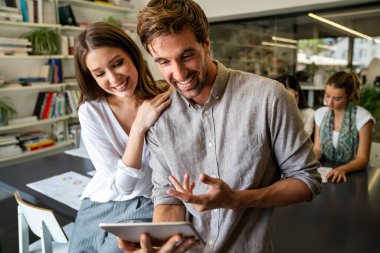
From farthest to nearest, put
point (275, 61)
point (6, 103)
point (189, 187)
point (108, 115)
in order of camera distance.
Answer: point (275, 61), point (6, 103), point (108, 115), point (189, 187)

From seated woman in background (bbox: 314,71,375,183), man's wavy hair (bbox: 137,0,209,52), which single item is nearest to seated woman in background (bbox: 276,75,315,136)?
seated woman in background (bbox: 314,71,375,183)

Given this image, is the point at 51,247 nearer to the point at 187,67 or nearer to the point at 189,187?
the point at 189,187

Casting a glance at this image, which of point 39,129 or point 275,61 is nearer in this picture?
point 39,129

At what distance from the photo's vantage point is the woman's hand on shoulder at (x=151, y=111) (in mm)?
1105

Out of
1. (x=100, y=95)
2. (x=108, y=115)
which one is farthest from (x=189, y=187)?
(x=100, y=95)

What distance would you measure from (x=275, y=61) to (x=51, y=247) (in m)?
3.83

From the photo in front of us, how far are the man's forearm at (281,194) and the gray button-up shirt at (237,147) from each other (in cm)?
2

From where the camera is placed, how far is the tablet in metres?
0.81

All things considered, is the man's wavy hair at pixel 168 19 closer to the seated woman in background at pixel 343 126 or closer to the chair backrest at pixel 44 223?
the chair backrest at pixel 44 223

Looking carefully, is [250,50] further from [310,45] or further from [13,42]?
[13,42]

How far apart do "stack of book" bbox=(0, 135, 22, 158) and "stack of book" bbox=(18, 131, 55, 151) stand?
0.10 metres

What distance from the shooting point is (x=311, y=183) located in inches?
38.0

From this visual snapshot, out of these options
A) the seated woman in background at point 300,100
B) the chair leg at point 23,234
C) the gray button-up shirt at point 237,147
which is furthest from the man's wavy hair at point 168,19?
the seated woman in background at point 300,100

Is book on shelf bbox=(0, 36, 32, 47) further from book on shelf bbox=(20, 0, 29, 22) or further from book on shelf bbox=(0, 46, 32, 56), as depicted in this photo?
book on shelf bbox=(20, 0, 29, 22)
